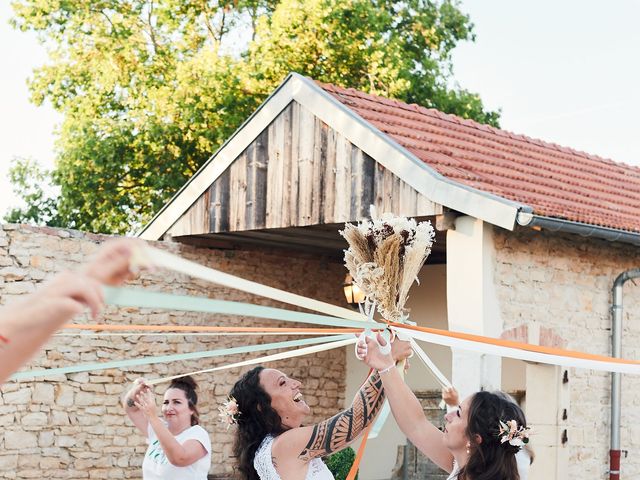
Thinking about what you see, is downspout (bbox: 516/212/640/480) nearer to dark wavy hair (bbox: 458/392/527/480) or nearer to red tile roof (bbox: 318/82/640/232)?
red tile roof (bbox: 318/82/640/232)

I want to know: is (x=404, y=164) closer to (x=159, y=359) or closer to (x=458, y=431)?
Answer: (x=159, y=359)

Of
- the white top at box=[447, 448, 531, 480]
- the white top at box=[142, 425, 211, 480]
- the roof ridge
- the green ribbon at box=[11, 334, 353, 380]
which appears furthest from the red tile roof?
the green ribbon at box=[11, 334, 353, 380]

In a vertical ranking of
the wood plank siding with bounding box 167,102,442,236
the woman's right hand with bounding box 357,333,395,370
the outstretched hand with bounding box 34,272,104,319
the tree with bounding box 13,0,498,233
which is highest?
the tree with bounding box 13,0,498,233

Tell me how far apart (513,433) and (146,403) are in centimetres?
212

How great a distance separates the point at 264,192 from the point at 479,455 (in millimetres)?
7157

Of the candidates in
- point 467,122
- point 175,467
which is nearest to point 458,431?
point 175,467

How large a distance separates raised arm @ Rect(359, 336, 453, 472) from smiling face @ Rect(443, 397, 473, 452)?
176mm

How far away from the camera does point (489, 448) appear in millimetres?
3957

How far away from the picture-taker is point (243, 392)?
450 cm

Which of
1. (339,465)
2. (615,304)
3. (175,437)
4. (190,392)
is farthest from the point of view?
(339,465)

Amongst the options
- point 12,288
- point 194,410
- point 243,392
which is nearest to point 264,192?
point 12,288

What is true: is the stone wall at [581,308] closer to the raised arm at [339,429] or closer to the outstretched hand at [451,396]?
the outstretched hand at [451,396]

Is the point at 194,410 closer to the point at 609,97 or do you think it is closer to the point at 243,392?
the point at 243,392

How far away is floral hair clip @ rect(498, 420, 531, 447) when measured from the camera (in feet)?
12.8
